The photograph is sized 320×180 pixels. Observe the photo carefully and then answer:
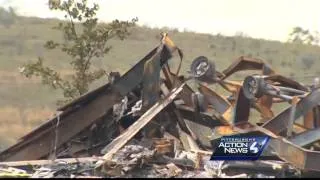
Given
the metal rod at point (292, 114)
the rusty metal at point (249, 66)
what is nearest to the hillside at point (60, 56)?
the rusty metal at point (249, 66)

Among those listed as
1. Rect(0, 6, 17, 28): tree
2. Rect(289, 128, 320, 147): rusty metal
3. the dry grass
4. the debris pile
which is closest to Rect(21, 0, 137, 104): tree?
the debris pile

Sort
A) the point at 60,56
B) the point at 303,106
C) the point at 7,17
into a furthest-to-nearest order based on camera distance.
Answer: the point at 7,17
the point at 60,56
the point at 303,106

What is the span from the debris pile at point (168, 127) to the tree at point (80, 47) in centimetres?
713

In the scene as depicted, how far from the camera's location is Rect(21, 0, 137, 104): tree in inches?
679

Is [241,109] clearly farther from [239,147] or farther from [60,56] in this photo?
[60,56]

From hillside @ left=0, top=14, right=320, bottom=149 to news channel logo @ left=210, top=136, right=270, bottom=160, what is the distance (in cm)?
3027

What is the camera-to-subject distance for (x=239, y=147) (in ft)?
28.6

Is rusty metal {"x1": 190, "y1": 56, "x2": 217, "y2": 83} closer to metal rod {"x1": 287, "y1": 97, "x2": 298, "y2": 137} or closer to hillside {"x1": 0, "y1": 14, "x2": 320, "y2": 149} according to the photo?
metal rod {"x1": 287, "y1": 97, "x2": 298, "y2": 137}

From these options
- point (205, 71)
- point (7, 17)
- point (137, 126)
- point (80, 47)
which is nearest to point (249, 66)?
point (205, 71)

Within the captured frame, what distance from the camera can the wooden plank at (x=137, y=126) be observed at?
9.01 m

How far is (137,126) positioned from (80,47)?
27.9 feet

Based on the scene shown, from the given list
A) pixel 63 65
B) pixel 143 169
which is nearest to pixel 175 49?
pixel 143 169

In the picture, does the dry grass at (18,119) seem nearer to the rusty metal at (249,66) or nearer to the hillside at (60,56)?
the hillside at (60,56)

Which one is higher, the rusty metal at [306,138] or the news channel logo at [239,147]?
the rusty metal at [306,138]
